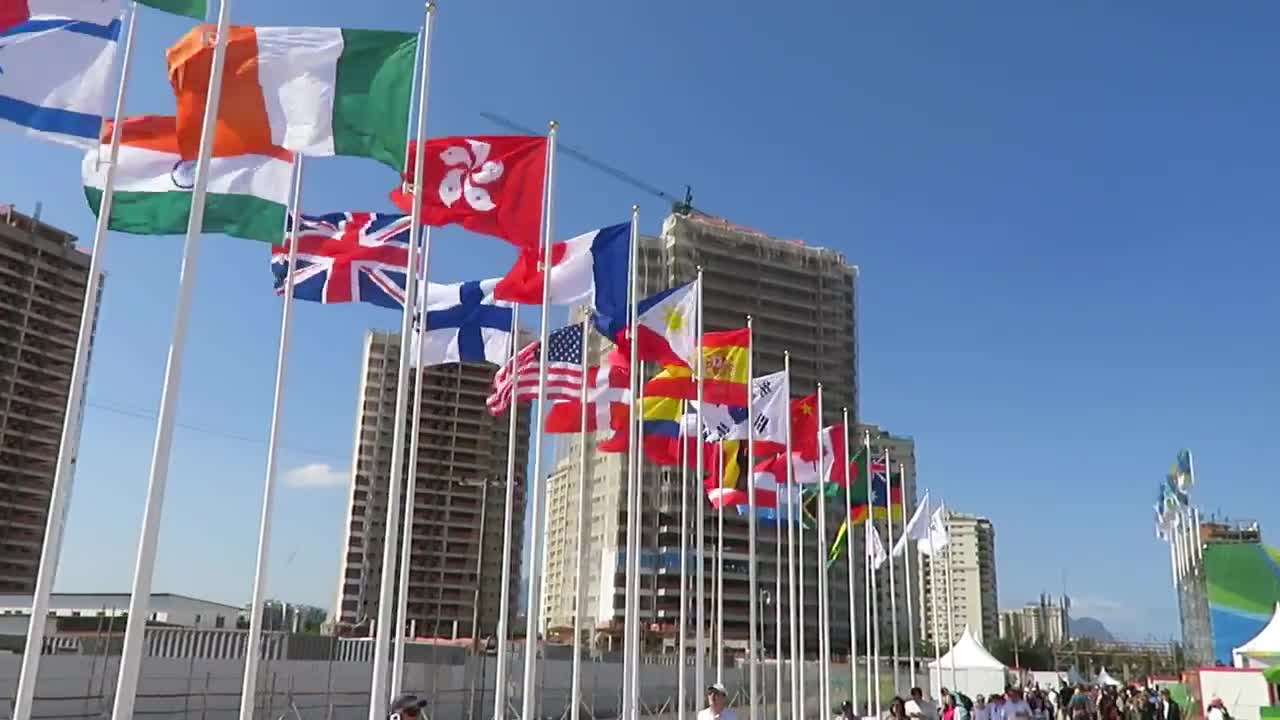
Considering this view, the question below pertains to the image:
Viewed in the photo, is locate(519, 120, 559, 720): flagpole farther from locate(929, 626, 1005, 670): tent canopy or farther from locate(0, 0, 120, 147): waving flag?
locate(929, 626, 1005, 670): tent canopy

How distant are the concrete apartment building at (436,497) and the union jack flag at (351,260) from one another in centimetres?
9172

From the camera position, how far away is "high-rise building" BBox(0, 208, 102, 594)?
84.8 metres

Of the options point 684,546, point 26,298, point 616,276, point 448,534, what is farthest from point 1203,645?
point 26,298

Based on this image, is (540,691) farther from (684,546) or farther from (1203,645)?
(1203,645)

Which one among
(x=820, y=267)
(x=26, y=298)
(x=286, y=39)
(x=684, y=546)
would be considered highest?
(x=820, y=267)

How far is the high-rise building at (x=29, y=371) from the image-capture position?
84.8 m

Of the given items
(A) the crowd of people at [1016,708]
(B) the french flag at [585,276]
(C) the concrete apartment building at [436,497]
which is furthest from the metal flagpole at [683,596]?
(C) the concrete apartment building at [436,497]

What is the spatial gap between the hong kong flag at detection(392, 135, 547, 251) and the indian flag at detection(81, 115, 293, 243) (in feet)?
6.69

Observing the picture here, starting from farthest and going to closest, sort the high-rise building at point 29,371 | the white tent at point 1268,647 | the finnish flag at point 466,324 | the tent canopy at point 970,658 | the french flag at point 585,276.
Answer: the high-rise building at point 29,371 < the tent canopy at point 970,658 < the white tent at point 1268,647 < the finnish flag at point 466,324 < the french flag at point 585,276

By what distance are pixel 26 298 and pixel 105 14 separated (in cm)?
8842

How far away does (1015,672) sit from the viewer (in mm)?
55188

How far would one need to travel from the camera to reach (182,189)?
41.5 feet

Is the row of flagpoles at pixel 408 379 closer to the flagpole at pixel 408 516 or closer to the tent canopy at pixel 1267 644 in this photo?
the flagpole at pixel 408 516

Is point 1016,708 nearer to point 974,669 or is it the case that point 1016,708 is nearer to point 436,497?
point 974,669
